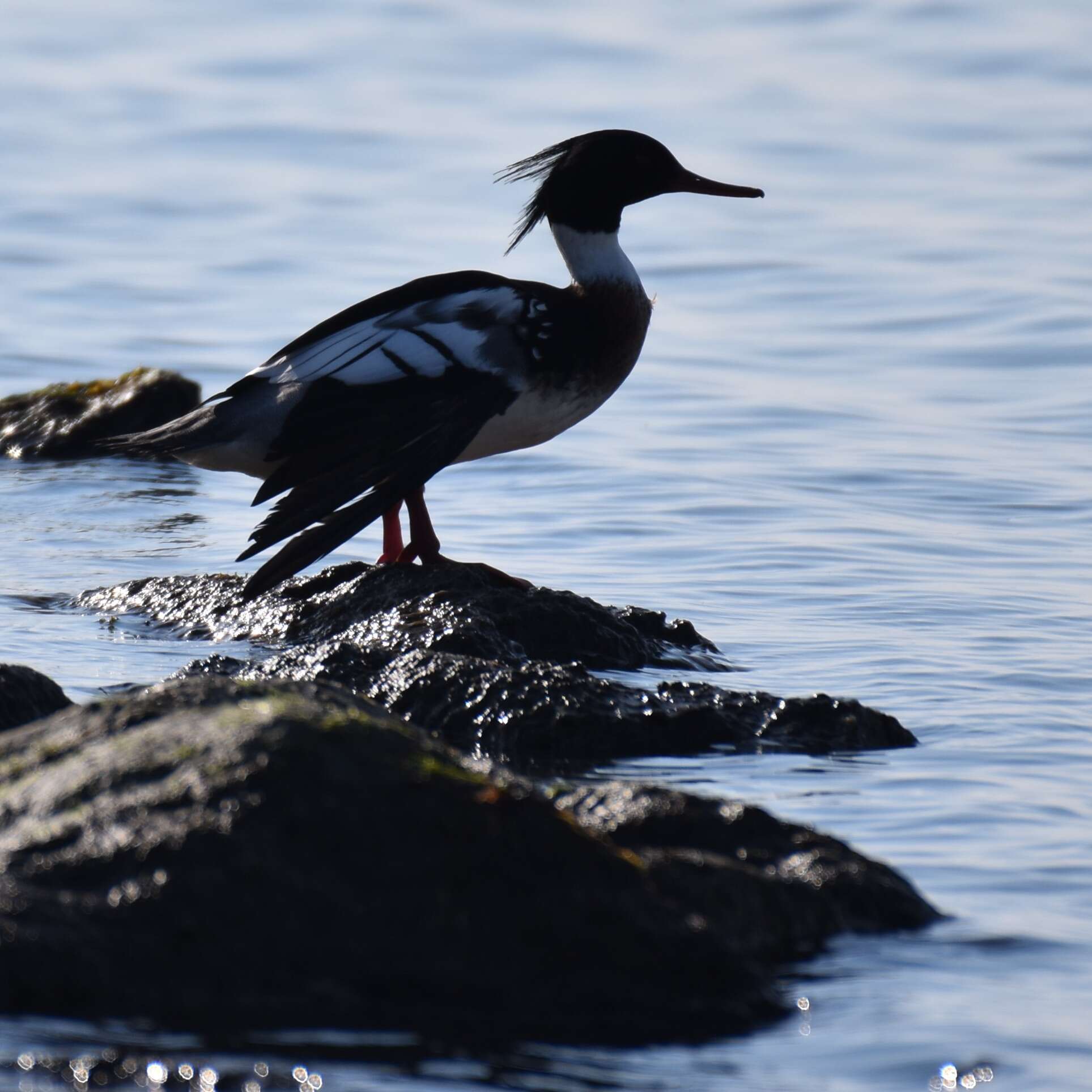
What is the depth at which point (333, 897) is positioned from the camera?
388 cm

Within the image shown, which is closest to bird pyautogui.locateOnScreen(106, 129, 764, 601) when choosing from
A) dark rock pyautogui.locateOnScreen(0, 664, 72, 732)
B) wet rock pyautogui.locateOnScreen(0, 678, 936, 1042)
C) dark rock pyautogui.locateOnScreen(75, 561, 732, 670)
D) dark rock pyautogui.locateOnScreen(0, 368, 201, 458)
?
dark rock pyautogui.locateOnScreen(75, 561, 732, 670)

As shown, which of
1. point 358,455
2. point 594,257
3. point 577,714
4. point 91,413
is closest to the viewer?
point 577,714

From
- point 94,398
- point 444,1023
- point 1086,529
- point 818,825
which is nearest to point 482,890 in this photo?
point 444,1023

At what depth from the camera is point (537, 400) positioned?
289 inches

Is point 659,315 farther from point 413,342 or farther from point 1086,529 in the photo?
point 413,342

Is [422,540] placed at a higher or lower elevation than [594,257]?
lower

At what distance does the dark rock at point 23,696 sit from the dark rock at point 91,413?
603cm

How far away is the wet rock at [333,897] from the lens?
150 inches

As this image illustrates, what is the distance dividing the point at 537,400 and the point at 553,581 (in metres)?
1.69

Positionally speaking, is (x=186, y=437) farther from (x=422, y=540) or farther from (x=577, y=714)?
(x=577, y=714)

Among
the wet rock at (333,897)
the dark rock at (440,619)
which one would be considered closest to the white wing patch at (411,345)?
the dark rock at (440,619)

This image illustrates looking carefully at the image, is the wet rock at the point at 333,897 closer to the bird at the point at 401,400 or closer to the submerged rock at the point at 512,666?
the submerged rock at the point at 512,666

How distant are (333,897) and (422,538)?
346 centimetres

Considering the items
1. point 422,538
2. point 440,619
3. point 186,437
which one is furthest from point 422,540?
point 186,437
